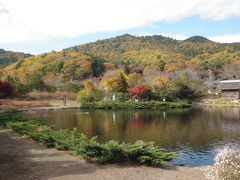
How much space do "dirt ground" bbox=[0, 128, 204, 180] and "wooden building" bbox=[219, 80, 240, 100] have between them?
3726 centimetres

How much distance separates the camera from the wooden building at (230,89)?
43188mm

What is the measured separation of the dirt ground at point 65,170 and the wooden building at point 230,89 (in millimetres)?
37259

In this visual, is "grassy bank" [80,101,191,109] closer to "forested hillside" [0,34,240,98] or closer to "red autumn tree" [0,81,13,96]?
"forested hillside" [0,34,240,98]

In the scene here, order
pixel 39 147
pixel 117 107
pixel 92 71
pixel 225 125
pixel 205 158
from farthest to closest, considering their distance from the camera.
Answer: pixel 92 71 < pixel 117 107 < pixel 225 125 < pixel 205 158 < pixel 39 147

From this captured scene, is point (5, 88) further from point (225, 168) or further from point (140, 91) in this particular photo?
point (225, 168)

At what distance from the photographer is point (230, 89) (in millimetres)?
43812

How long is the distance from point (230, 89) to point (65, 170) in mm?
40173

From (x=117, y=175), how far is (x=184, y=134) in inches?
415

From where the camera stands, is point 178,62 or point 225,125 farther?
point 178,62

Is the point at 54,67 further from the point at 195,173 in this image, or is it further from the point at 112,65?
the point at 195,173

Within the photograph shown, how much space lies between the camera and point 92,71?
7106 cm

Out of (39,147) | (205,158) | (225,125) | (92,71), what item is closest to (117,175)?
(39,147)

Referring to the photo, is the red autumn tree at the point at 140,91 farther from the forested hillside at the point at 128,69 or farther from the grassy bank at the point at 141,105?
the grassy bank at the point at 141,105

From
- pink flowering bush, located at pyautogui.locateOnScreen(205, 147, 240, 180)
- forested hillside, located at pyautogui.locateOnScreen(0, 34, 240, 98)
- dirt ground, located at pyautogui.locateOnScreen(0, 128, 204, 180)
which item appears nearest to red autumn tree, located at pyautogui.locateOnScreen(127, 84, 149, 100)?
forested hillside, located at pyautogui.locateOnScreen(0, 34, 240, 98)
